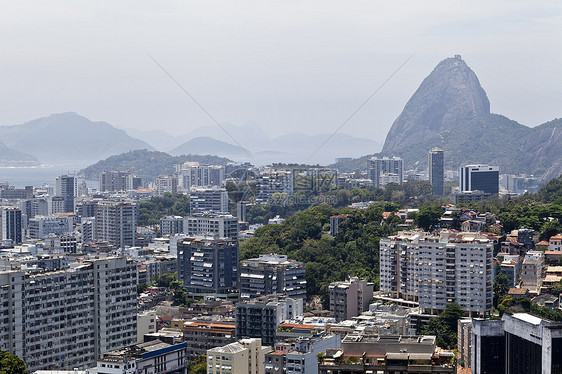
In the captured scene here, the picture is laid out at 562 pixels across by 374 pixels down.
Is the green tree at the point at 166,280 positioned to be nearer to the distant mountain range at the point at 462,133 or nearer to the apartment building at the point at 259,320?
the apartment building at the point at 259,320

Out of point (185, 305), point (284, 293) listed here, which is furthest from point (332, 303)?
point (185, 305)

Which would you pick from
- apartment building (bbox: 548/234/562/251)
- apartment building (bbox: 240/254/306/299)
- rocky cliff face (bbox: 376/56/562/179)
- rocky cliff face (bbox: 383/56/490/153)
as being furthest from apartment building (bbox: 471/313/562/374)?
rocky cliff face (bbox: 383/56/490/153)

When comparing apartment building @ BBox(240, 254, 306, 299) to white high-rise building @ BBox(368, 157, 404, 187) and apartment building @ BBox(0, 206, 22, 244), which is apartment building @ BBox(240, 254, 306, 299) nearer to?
apartment building @ BBox(0, 206, 22, 244)

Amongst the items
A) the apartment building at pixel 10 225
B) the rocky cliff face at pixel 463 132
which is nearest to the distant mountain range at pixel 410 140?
the rocky cliff face at pixel 463 132

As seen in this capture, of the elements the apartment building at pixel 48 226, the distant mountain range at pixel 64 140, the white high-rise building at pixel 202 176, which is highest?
the distant mountain range at pixel 64 140

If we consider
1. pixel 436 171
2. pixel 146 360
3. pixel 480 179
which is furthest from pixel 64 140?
pixel 146 360

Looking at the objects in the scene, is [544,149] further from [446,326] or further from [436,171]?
[446,326]
